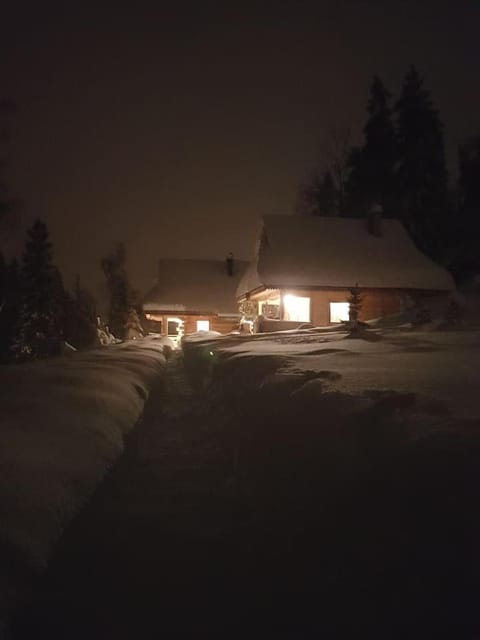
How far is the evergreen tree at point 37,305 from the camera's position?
87.9 feet

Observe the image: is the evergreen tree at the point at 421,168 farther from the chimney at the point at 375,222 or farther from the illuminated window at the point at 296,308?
the illuminated window at the point at 296,308

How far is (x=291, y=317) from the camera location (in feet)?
74.7

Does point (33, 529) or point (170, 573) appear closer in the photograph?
point (33, 529)

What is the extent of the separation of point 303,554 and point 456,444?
1.19 metres

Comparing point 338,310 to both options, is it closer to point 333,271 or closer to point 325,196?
point 333,271

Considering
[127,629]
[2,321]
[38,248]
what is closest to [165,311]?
[38,248]

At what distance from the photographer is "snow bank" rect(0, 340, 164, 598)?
241cm

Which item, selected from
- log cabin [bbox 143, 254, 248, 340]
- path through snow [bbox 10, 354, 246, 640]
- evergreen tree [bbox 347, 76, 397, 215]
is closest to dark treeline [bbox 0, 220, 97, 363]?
log cabin [bbox 143, 254, 248, 340]

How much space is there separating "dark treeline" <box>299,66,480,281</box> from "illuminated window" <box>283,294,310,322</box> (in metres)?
9.83

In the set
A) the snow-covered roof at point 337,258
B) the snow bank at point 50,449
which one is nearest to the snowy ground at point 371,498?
the snow bank at point 50,449

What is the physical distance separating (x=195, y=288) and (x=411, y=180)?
16623 mm

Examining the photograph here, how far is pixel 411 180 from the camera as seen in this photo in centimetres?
3278

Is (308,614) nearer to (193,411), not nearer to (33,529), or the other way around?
(33,529)

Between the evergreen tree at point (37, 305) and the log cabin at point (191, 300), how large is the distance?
8.08m
